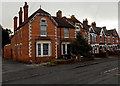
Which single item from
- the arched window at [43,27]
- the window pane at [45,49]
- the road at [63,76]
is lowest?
the road at [63,76]

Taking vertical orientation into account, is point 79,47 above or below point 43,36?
below

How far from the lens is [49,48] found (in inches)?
1055

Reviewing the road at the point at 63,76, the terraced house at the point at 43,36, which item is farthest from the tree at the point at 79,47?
the road at the point at 63,76

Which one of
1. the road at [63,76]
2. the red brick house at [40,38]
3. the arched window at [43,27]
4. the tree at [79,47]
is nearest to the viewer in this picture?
the road at [63,76]

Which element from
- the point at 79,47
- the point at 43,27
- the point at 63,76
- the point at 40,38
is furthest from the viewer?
the point at 43,27

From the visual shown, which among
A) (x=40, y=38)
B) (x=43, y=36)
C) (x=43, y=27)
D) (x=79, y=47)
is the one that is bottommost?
(x=79, y=47)

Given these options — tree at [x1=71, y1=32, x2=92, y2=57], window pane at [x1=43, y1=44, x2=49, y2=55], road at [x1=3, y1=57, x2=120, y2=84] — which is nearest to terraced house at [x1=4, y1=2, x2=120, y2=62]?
window pane at [x1=43, y1=44, x2=49, y2=55]

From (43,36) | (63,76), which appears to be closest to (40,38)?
(43,36)

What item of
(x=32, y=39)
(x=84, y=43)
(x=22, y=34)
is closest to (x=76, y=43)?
(x=84, y=43)

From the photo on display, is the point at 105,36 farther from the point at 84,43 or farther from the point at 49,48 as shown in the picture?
the point at 49,48

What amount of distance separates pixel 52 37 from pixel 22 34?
18.1 feet

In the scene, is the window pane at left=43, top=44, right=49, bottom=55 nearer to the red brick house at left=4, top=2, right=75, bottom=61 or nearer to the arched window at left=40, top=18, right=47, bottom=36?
the red brick house at left=4, top=2, right=75, bottom=61

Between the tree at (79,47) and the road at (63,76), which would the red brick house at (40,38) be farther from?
the road at (63,76)

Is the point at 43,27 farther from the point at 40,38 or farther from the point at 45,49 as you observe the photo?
the point at 45,49
